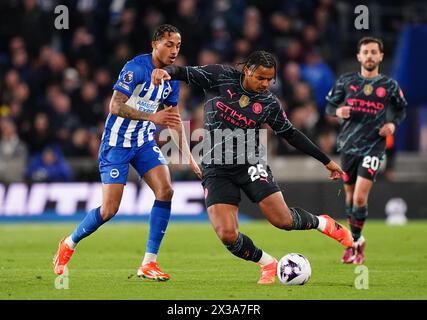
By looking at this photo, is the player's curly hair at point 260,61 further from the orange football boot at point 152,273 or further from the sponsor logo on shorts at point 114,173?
Answer: the orange football boot at point 152,273

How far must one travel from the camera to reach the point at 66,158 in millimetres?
18500

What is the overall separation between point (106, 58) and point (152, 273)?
11865mm

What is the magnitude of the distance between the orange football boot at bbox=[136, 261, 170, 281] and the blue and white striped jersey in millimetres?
1135

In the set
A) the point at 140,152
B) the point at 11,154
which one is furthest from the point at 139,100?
the point at 11,154

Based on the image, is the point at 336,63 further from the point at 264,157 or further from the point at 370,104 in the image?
the point at 264,157

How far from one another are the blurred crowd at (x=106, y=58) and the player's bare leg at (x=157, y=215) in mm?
8243

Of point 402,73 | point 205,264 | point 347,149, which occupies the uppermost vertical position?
point 402,73

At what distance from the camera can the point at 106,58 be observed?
20.7 m

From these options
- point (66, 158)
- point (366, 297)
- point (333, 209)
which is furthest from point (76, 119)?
point (366, 297)

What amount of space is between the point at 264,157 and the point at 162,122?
4.06 ft

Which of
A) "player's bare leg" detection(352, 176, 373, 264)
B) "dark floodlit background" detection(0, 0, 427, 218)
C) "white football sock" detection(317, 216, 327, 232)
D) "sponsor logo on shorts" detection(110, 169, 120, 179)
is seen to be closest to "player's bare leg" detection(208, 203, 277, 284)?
"white football sock" detection(317, 216, 327, 232)

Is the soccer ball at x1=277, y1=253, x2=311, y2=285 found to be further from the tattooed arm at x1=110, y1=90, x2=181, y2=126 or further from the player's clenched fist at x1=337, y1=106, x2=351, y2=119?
the player's clenched fist at x1=337, y1=106, x2=351, y2=119

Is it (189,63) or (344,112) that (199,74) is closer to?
(344,112)

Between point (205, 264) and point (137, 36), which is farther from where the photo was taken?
point (137, 36)
